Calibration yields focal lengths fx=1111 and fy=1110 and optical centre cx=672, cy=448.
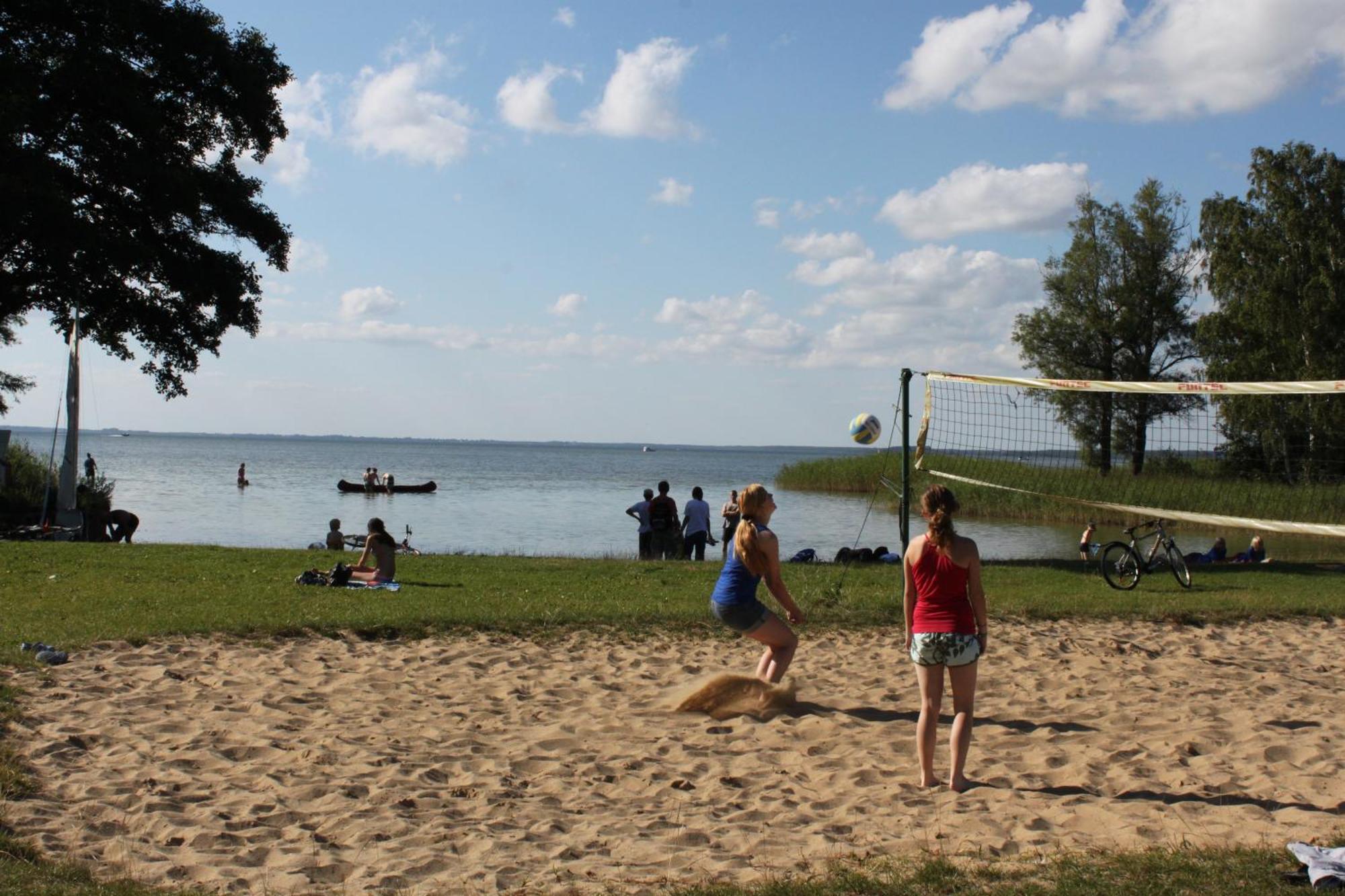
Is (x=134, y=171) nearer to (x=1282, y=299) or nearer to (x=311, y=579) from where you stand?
(x=311, y=579)

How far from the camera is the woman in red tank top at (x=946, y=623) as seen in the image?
5.34 metres

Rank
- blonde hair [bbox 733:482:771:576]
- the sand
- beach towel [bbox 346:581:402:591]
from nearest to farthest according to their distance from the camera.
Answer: the sand < blonde hair [bbox 733:482:771:576] < beach towel [bbox 346:581:402:591]

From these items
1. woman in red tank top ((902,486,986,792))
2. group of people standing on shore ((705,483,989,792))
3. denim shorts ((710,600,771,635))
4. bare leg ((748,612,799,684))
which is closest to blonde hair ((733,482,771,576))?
denim shorts ((710,600,771,635))

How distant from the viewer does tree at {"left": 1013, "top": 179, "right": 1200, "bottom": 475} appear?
4053 cm

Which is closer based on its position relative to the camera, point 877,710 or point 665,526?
point 877,710

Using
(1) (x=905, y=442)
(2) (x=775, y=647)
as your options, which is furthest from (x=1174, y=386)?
(2) (x=775, y=647)

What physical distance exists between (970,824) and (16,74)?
19159 millimetres

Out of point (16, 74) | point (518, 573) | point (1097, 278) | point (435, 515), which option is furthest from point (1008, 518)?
point (16, 74)

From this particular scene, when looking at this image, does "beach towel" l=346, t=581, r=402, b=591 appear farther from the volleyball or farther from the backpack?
the volleyball

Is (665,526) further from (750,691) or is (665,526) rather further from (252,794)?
(252,794)

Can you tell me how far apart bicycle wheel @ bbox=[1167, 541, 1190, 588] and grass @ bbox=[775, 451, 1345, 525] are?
2.18m

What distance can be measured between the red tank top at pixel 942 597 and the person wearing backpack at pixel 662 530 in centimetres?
1226

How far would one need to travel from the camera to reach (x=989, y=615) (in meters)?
10.4

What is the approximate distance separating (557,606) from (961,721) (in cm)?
567
